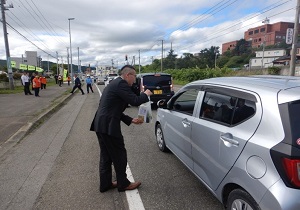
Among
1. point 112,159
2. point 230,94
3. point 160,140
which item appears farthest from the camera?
point 160,140

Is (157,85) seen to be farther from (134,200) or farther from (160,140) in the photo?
(134,200)

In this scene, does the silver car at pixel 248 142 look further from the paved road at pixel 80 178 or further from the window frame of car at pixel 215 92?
the paved road at pixel 80 178

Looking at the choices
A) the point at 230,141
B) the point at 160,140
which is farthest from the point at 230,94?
the point at 160,140

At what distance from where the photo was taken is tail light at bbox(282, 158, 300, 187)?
1.99 metres

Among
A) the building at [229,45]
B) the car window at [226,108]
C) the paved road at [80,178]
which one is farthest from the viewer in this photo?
the building at [229,45]

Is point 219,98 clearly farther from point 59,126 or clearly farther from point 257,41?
point 257,41

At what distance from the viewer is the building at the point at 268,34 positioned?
107688 millimetres

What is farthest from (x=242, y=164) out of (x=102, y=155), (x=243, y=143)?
(x=102, y=155)

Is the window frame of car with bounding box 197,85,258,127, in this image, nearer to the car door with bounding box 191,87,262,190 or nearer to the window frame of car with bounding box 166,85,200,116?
the car door with bounding box 191,87,262,190

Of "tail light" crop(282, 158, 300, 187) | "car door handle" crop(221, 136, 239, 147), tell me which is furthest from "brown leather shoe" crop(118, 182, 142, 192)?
"tail light" crop(282, 158, 300, 187)

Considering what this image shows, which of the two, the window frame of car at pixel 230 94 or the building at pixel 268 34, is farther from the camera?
the building at pixel 268 34

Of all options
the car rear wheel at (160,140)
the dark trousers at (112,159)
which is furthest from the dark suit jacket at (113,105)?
the car rear wheel at (160,140)

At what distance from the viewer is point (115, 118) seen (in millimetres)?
3395

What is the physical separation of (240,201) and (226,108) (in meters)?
1.02
